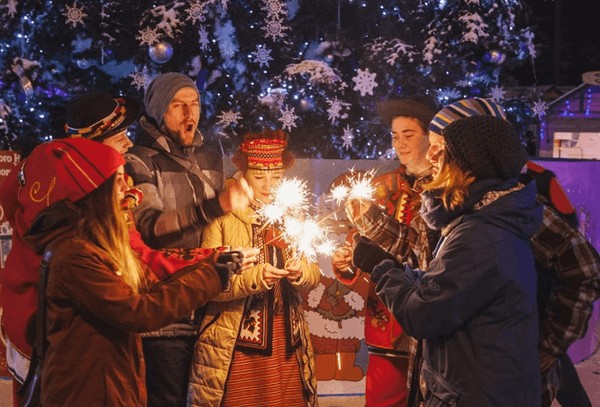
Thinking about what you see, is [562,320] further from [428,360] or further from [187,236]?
[187,236]

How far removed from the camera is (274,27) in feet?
22.7

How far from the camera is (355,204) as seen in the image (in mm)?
4367

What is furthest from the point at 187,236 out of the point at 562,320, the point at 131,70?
the point at 131,70

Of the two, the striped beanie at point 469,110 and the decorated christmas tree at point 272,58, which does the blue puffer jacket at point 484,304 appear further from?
the decorated christmas tree at point 272,58

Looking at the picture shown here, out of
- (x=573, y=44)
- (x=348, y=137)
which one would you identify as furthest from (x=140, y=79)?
(x=573, y=44)

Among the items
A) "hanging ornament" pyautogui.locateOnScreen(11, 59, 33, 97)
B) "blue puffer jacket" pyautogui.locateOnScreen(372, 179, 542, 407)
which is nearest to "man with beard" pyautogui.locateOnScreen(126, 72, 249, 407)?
"blue puffer jacket" pyautogui.locateOnScreen(372, 179, 542, 407)

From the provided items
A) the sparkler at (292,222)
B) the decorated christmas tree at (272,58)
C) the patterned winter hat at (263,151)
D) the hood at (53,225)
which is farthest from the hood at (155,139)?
the decorated christmas tree at (272,58)

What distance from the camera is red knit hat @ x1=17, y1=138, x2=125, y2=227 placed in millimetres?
3201

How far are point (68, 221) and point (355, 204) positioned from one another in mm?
1845

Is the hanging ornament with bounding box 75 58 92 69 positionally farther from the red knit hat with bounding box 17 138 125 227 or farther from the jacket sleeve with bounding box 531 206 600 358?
the jacket sleeve with bounding box 531 206 600 358

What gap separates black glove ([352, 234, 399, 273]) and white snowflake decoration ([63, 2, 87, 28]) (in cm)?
451

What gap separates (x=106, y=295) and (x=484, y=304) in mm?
1621

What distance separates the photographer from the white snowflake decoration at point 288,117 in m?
6.83

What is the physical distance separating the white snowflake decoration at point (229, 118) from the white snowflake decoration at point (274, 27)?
0.87m
